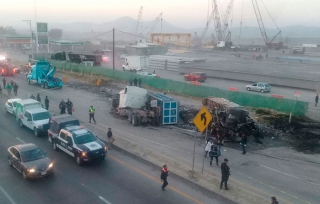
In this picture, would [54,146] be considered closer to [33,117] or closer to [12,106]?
[33,117]

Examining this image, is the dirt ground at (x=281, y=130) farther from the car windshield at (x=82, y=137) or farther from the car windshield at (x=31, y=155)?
the car windshield at (x=31, y=155)

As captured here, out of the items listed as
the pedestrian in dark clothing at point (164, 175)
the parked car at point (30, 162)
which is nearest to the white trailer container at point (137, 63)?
the parked car at point (30, 162)

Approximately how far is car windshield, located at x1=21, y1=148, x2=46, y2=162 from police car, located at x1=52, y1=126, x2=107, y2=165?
1681 millimetres

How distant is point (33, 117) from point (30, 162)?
7.25 m

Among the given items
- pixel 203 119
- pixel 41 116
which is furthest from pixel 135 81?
pixel 203 119

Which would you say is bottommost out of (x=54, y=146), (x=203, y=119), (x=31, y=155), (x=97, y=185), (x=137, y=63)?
(x=97, y=185)

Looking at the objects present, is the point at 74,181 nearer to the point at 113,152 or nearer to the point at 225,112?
the point at 113,152

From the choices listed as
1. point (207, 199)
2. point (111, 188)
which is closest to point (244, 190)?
point (207, 199)

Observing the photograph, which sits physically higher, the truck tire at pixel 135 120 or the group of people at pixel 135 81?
the group of people at pixel 135 81

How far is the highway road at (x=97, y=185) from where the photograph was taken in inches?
476

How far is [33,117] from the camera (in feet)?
66.8

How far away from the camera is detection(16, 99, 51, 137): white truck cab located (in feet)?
65.0

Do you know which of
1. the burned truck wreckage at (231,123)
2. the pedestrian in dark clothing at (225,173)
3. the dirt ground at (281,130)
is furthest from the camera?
the burned truck wreckage at (231,123)

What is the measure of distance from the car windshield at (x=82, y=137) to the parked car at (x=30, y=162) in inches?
75.4
